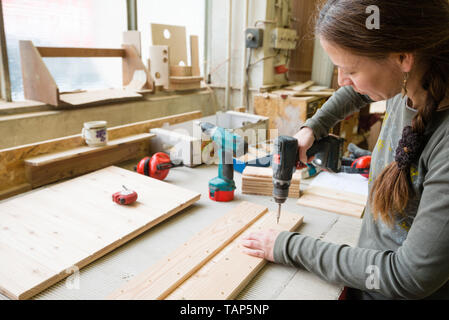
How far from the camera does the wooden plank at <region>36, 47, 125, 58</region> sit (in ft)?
6.77

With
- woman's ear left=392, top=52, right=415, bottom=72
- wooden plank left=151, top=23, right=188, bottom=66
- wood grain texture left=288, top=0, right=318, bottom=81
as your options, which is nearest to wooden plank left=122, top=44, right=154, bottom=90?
wooden plank left=151, top=23, right=188, bottom=66

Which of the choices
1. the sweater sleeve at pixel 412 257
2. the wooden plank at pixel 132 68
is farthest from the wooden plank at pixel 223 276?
the wooden plank at pixel 132 68

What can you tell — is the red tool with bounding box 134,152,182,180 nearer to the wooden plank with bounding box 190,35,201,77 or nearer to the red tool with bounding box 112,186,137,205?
the red tool with bounding box 112,186,137,205

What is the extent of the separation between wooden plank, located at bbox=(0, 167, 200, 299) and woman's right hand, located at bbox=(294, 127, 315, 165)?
16.5 inches

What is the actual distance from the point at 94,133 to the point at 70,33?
48.8 inches

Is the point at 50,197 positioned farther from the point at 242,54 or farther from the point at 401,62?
the point at 242,54

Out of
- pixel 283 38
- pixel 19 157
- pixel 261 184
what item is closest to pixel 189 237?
pixel 261 184

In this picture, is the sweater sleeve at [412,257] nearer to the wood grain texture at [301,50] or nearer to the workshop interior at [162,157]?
the workshop interior at [162,157]

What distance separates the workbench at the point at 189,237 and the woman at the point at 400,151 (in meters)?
0.04

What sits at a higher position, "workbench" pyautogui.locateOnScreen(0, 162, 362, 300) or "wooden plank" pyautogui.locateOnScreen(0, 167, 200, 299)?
"wooden plank" pyautogui.locateOnScreen(0, 167, 200, 299)

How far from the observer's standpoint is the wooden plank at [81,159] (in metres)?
1.37

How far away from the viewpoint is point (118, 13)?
2.62m

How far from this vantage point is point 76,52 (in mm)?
A: 2205

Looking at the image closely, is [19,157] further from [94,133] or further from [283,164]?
[283,164]
